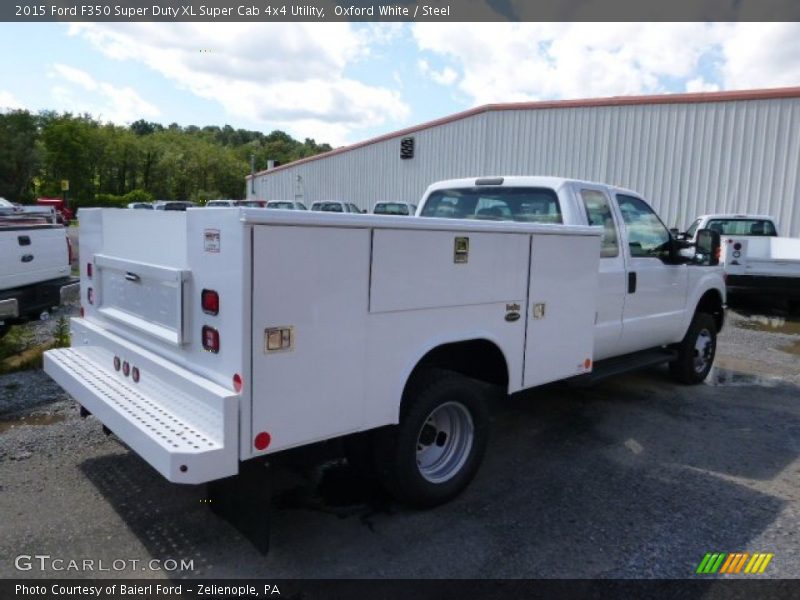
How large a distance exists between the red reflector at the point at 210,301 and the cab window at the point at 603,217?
340 cm

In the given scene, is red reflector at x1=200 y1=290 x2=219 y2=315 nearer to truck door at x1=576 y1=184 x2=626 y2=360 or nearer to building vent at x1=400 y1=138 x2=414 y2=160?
truck door at x1=576 y1=184 x2=626 y2=360

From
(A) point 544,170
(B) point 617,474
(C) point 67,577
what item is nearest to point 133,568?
(C) point 67,577

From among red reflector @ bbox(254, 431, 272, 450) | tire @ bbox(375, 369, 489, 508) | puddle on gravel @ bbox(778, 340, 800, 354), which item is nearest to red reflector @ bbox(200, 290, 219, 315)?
red reflector @ bbox(254, 431, 272, 450)

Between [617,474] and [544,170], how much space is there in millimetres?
17746

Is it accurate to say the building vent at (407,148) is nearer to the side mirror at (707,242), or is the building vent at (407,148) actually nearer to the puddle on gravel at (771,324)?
the puddle on gravel at (771,324)

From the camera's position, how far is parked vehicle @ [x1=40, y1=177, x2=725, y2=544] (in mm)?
2918

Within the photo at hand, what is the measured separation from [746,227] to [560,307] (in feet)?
40.6

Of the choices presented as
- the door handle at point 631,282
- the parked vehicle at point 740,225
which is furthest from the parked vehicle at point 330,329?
the parked vehicle at point 740,225

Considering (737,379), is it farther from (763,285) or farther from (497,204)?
(763,285)

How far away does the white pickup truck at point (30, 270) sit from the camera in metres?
6.83

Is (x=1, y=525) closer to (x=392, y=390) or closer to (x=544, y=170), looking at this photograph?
(x=392, y=390)

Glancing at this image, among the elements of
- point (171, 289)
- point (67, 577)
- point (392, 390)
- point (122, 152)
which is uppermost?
point (122, 152)

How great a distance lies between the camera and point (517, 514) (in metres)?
4.03

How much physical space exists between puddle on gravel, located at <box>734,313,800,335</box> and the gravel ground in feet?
20.8
